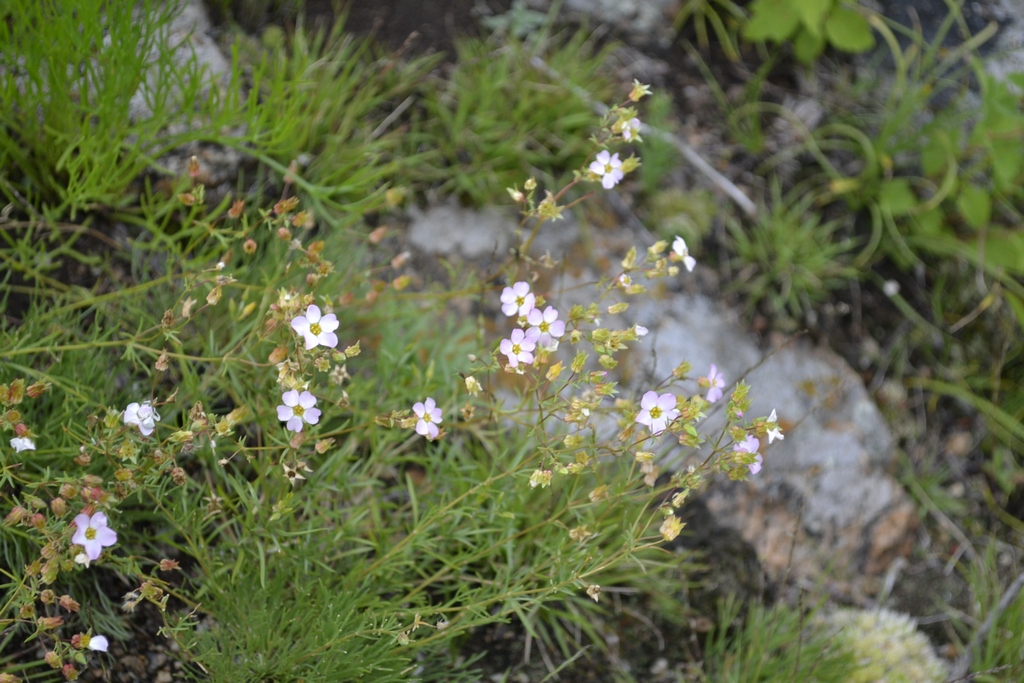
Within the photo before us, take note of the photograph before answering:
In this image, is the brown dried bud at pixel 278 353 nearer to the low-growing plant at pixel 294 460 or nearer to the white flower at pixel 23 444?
the low-growing plant at pixel 294 460

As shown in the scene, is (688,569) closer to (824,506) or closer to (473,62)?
(824,506)

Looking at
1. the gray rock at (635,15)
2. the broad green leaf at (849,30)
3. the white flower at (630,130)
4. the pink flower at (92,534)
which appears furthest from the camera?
the gray rock at (635,15)

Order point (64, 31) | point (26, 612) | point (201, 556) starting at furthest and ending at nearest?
point (64, 31) → point (201, 556) → point (26, 612)

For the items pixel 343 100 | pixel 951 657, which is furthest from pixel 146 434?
pixel 951 657

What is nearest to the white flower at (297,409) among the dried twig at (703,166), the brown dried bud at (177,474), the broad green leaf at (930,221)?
the brown dried bud at (177,474)

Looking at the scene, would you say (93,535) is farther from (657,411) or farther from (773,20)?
(773,20)

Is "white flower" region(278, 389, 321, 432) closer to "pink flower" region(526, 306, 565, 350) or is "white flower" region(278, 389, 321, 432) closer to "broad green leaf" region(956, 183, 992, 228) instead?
"pink flower" region(526, 306, 565, 350)

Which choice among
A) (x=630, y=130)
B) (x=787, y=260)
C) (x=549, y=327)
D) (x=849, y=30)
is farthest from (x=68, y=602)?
(x=849, y=30)
